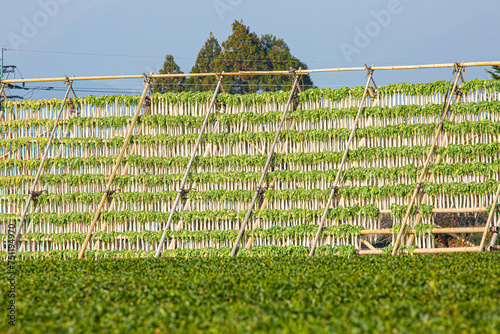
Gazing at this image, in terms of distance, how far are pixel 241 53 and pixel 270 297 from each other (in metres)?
42.2

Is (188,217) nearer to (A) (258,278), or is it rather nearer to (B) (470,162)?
(A) (258,278)

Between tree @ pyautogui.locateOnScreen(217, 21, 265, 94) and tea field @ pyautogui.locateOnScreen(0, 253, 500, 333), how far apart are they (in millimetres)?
35760

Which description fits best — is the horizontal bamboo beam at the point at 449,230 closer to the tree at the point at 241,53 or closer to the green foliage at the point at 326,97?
the green foliage at the point at 326,97

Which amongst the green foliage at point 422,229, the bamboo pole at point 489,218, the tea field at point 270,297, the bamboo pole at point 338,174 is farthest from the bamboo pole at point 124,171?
the bamboo pole at point 489,218

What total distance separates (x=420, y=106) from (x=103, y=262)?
10915mm

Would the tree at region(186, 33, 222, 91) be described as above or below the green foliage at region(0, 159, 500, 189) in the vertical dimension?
above

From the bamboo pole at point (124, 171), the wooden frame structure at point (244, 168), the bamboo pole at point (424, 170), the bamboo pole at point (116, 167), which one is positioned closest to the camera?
the bamboo pole at point (424, 170)

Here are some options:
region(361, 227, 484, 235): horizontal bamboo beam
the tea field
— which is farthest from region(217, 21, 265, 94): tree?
the tea field

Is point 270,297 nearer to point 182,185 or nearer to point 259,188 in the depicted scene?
point 259,188

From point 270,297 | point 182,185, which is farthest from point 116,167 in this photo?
point 270,297

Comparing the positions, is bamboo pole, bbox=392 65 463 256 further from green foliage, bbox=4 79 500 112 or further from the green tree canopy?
the green tree canopy

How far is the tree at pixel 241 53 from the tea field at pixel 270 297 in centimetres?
3576

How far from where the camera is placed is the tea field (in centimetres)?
836

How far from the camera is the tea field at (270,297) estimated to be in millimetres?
8359
